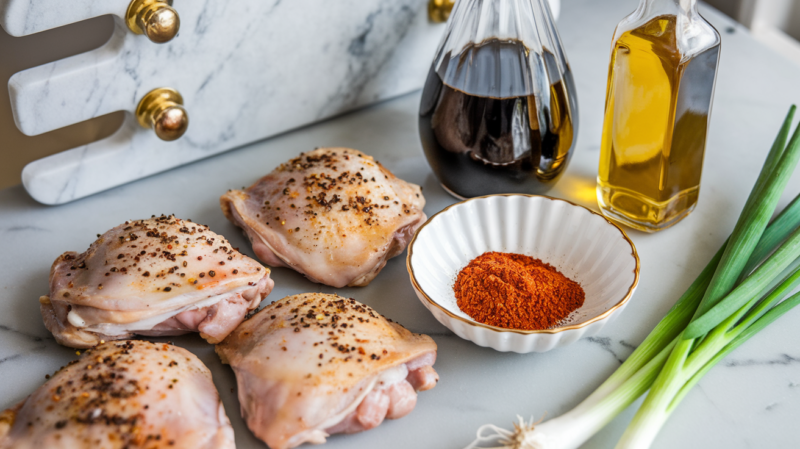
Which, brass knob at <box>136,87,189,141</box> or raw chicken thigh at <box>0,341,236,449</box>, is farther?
brass knob at <box>136,87,189,141</box>

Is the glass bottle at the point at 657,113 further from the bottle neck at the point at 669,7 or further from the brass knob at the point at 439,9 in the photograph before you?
the brass knob at the point at 439,9

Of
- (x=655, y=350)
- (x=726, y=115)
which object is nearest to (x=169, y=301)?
(x=655, y=350)

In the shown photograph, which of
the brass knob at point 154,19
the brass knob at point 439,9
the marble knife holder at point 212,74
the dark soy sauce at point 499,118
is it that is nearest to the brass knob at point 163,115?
the marble knife holder at point 212,74

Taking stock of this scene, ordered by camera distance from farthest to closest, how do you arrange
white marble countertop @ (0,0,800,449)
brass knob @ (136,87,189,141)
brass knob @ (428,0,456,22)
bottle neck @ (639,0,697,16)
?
brass knob @ (428,0,456,22) → brass knob @ (136,87,189,141) → bottle neck @ (639,0,697,16) → white marble countertop @ (0,0,800,449)

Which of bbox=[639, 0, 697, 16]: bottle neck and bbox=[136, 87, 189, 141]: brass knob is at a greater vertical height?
bbox=[639, 0, 697, 16]: bottle neck

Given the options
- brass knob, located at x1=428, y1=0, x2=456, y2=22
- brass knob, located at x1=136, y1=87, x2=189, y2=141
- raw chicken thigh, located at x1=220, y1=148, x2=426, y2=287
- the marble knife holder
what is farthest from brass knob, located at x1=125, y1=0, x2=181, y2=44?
brass knob, located at x1=428, y1=0, x2=456, y2=22

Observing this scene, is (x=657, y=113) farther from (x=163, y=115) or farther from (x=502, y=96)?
(x=163, y=115)

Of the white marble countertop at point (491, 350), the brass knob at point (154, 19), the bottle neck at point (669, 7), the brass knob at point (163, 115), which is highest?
the bottle neck at point (669, 7)

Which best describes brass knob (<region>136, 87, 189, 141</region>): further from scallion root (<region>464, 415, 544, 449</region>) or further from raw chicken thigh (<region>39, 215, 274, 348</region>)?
scallion root (<region>464, 415, 544, 449</region>)
